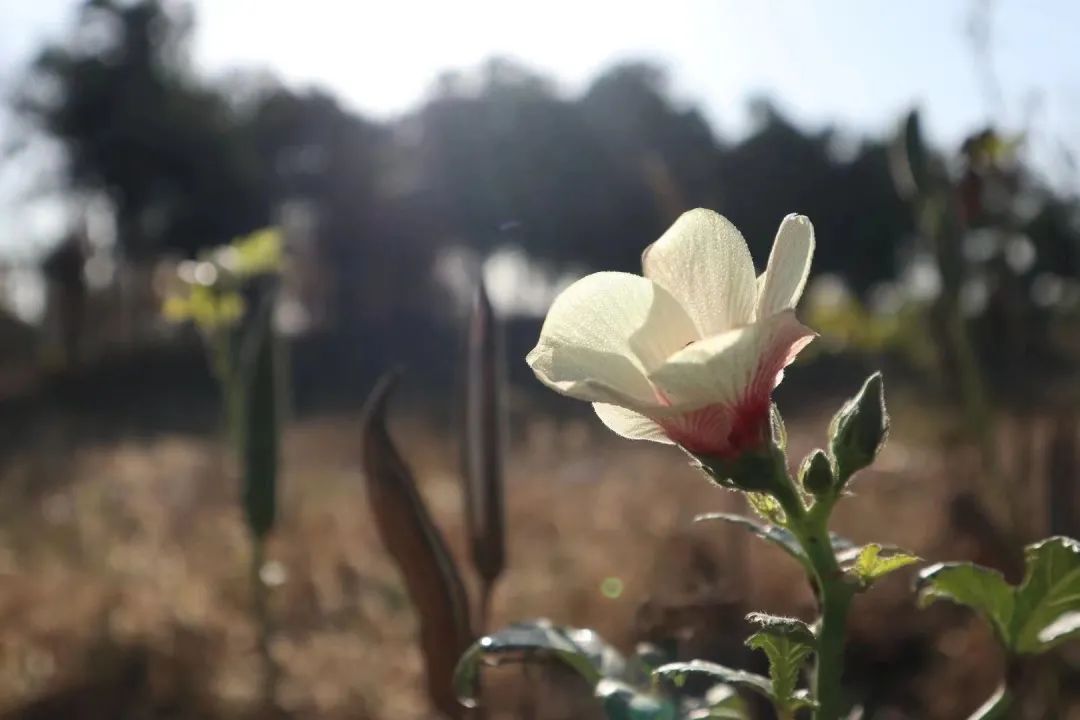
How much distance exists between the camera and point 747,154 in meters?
5.01

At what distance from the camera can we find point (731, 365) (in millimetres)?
494

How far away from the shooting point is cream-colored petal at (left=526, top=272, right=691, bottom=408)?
524 mm

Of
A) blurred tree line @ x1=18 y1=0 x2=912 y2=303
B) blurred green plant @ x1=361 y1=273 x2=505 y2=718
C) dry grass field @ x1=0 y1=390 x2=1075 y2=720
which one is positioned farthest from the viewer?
blurred tree line @ x1=18 y1=0 x2=912 y2=303

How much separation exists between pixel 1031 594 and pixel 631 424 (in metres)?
0.28

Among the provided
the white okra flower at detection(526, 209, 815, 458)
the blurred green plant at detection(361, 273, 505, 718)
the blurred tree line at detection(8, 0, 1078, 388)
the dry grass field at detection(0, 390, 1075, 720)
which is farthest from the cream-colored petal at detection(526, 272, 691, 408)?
the blurred tree line at detection(8, 0, 1078, 388)

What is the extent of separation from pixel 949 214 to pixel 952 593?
95cm

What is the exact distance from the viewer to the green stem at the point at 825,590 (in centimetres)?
52

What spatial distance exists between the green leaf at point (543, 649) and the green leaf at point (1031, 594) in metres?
0.22

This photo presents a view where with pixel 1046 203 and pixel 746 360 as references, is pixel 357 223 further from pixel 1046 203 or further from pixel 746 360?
pixel 746 360

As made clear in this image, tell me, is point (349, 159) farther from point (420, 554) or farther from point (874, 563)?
point (874, 563)

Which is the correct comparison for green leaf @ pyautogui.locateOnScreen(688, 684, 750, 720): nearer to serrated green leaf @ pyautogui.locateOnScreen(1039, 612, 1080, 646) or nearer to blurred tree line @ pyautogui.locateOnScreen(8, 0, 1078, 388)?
serrated green leaf @ pyautogui.locateOnScreen(1039, 612, 1080, 646)

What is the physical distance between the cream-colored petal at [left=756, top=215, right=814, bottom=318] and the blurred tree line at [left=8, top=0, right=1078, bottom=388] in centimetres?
1219

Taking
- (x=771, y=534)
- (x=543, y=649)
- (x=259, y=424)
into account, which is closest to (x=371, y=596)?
(x=259, y=424)

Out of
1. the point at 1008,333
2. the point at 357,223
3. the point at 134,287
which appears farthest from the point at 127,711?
the point at 357,223
